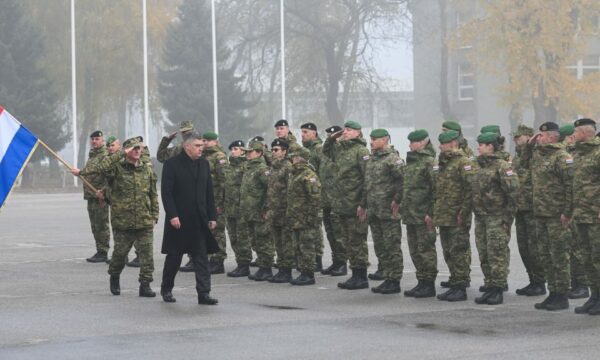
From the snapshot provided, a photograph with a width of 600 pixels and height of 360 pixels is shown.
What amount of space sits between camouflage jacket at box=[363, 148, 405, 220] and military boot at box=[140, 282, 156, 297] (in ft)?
9.11

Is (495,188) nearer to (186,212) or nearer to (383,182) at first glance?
(383,182)

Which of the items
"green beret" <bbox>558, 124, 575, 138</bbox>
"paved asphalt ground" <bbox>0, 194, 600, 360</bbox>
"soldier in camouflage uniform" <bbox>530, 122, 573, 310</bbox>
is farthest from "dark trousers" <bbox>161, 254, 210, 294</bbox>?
"green beret" <bbox>558, 124, 575, 138</bbox>

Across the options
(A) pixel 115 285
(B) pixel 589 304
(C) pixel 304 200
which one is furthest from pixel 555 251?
(A) pixel 115 285

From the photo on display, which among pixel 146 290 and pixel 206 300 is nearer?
pixel 206 300

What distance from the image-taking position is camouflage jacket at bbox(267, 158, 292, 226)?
1681cm

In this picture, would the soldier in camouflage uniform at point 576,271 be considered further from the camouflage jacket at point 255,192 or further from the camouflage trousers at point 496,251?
the camouflage jacket at point 255,192

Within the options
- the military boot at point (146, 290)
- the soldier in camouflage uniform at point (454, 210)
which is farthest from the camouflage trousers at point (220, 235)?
the soldier in camouflage uniform at point (454, 210)

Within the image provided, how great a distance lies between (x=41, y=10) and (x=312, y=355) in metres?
57.2

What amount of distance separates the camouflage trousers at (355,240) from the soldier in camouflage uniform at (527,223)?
1865mm

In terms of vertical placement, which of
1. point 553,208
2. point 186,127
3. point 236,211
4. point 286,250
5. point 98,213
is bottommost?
point 286,250

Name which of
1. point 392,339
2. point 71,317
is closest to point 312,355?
point 392,339

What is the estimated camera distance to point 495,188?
1428cm

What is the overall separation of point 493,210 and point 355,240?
2430 millimetres

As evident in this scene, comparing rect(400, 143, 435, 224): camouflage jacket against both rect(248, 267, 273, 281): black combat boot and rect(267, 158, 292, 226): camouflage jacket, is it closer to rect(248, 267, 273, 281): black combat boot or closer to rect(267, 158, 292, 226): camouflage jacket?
rect(267, 158, 292, 226): camouflage jacket
